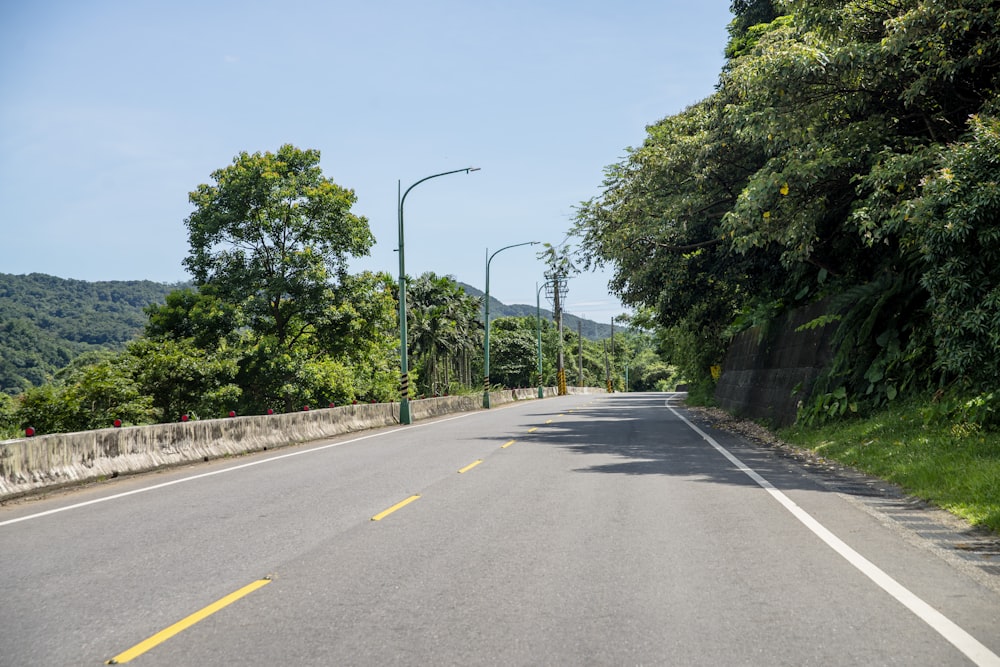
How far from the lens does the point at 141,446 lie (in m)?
14.7

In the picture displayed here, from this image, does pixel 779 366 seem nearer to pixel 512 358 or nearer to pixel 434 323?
pixel 434 323

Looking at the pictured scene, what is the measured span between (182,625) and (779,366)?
2115 cm

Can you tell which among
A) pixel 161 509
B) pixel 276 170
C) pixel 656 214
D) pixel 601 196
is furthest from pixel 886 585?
pixel 276 170

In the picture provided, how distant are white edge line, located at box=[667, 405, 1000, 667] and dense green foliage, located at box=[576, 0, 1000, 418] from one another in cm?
489

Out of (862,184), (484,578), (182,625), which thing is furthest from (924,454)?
(182,625)

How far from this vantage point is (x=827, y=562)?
6.73m

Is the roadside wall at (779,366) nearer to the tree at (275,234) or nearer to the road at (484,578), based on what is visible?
the road at (484,578)

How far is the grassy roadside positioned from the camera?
942 centimetres

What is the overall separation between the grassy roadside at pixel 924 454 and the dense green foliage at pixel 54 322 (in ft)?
243

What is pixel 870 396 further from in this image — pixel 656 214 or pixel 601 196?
pixel 601 196

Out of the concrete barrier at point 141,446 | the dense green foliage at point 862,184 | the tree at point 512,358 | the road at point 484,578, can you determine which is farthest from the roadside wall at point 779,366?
the tree at point 512,358

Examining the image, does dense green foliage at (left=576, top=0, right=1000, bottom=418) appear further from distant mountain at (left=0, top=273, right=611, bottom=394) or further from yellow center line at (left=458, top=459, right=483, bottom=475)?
distant mountain at (left=0, top=273, right=611, bottom=394)

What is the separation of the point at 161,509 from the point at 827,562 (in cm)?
734

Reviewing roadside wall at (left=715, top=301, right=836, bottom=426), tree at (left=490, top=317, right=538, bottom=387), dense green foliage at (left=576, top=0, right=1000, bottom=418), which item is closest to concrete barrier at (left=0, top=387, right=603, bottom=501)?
dense green foliage at (left=576, top=0, right=1000, bottom=418)
